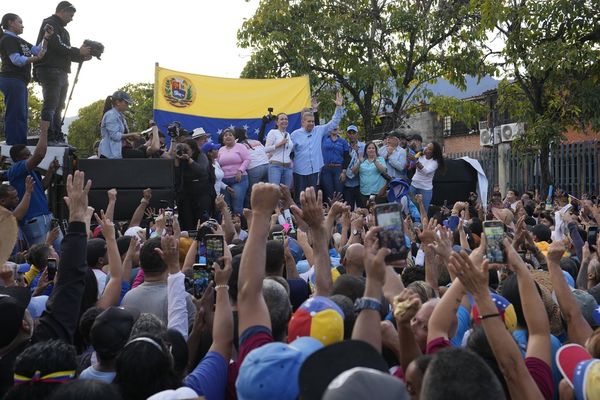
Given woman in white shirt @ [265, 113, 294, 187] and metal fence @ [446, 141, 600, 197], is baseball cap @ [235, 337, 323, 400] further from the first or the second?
metal fence @ [446, 141, 600, 197]

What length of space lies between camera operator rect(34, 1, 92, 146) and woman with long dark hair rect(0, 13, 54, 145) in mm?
178

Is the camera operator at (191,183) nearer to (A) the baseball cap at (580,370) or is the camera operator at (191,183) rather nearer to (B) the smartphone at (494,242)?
(B) the smartphone at (494,242)

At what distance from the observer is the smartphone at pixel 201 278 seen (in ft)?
14.8

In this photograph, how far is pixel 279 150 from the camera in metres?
12.3

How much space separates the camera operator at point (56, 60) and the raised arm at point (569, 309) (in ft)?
25.9

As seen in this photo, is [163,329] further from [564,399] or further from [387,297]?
[564,399]

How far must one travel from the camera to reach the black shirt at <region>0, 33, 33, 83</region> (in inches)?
391

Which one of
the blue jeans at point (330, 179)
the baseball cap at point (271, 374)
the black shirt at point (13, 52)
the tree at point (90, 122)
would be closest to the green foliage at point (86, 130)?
the tree at point (90, 122)

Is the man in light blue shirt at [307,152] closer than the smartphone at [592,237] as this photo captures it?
No

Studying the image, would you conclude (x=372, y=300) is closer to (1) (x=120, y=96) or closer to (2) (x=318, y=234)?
(2) (x=318, y=234)

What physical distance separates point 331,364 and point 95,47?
8.87 meters

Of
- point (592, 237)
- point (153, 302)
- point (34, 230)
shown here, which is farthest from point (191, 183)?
point (153, 302)

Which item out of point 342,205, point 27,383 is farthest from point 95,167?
point 27,383

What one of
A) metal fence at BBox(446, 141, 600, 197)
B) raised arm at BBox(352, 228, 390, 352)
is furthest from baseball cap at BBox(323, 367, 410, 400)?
metal fence at BBox(446, 141, 600, 197)
